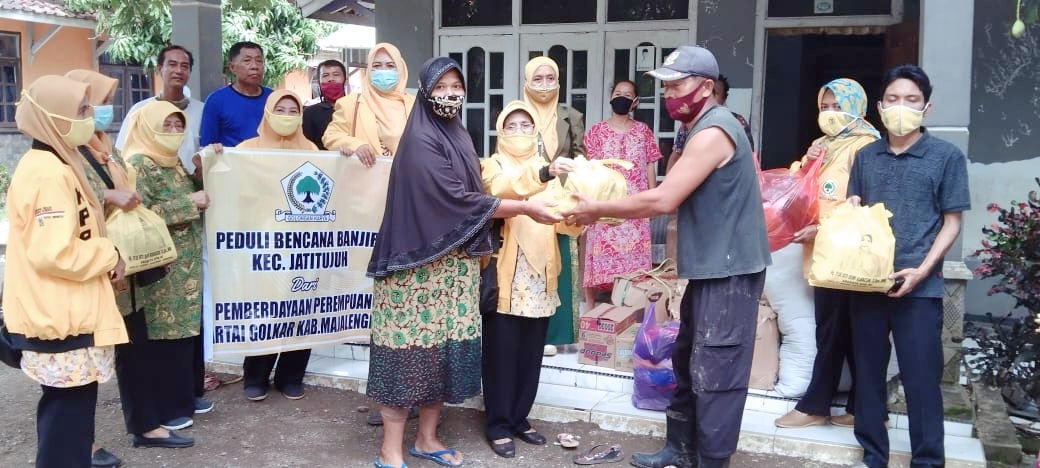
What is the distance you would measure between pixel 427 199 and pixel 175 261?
1599 mm

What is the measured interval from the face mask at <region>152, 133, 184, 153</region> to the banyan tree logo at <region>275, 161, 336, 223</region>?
57 cm

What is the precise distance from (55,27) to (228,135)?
549 inches

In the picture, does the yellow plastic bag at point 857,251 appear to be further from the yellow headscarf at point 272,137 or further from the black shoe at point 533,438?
the yellow headscarf at point 272,137

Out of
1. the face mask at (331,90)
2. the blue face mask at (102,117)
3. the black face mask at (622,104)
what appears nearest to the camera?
the blue face mask at (102,117)

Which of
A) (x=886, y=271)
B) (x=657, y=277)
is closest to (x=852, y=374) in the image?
(x=886, y=271)

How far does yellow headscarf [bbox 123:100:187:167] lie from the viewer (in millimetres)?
4191

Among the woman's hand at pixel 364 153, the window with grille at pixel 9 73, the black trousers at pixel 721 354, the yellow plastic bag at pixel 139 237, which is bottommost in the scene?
the black trousers at pixel 721 354

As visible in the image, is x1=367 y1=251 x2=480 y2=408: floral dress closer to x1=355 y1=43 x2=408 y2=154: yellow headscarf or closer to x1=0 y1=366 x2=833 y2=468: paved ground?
x1=0 y1=366 x2=833 y2=468: paved ground

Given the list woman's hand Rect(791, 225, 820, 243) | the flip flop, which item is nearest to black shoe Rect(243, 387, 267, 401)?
the flip flop

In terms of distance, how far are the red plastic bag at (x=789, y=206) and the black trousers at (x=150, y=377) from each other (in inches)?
121

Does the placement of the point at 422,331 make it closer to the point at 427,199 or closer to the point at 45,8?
the point at 427,199

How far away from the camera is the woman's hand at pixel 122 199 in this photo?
3.76m

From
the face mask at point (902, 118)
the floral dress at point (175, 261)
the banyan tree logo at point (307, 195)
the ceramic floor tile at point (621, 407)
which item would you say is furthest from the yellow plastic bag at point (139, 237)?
the face mask at point (902, 118)

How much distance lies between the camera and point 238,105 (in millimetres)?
5137
